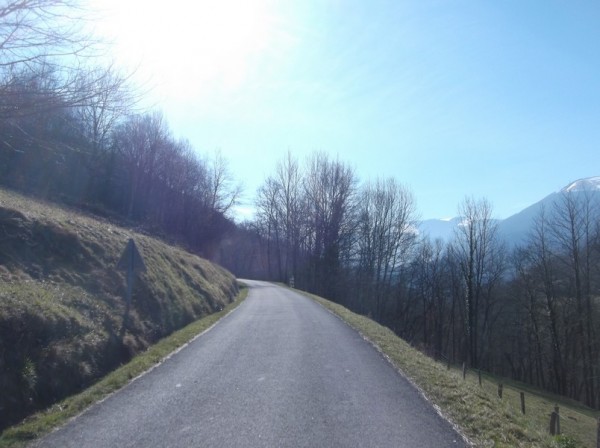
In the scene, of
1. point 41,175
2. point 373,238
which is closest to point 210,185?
point 373,238

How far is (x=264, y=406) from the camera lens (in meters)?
7.02

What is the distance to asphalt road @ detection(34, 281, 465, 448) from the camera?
5699mm

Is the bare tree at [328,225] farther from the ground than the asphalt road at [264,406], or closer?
farther from the ground

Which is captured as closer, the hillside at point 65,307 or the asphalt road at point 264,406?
the asphalt road at point 264,406

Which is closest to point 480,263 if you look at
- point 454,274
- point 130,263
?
point 454,274

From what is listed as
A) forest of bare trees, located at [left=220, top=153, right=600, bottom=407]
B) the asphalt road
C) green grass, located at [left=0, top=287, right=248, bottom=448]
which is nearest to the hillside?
green grass, located at [left=0, top=287, right=248, bottom=448]

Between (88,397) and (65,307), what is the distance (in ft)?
10.0

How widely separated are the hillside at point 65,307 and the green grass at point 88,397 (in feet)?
0.88

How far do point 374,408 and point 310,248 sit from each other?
51.0 metres

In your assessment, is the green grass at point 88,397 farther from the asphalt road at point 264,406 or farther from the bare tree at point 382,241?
the bare tree at point 382,241

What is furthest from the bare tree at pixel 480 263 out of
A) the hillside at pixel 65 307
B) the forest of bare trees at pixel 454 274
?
the hillside at pixel 65 307

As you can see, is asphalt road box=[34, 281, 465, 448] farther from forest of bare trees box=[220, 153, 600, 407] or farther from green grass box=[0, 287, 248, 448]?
forest of bare trees box=[220, 153, 600, 407]

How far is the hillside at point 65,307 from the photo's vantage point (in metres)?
7.57

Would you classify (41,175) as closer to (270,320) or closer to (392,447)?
(270,320)
